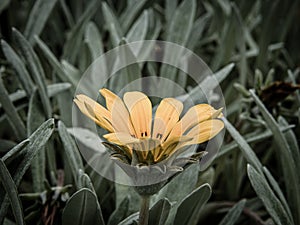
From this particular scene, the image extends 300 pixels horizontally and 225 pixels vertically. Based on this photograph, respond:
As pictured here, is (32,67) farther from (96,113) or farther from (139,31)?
(96,113)

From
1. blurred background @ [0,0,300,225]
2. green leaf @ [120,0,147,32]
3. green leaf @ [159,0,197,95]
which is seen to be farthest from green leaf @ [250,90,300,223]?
green leaf @ [120,0,147,32]

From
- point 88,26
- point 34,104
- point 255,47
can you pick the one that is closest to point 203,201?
point 34,104

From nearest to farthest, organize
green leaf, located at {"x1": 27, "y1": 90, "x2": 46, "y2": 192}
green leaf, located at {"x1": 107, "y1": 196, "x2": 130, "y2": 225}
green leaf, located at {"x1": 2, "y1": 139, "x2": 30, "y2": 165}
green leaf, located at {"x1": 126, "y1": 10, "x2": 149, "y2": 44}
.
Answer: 1. green leaf, located at {"x1": 2, "y1": 139, "x2": 30, "y2": 165}
2. green leaf, located at {"x1": 107, "y1": 196, "x2": 130, "y2": 225}
3. green leaf, located at {"x1": 27, "y1": 90, "x2": 46, "y2": 192}
4. green leaf, located at {"x1": 126, "y1": 10, "x2": 149, "y2": 44}

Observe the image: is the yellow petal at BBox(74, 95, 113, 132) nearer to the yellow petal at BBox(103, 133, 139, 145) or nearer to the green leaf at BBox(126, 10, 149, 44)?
the yellow petal at BBox(103, 133, 139, 145)

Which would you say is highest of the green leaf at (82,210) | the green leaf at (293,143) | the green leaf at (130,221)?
the green leaf at (82,210)

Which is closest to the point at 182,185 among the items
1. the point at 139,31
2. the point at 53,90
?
the point at 53,90

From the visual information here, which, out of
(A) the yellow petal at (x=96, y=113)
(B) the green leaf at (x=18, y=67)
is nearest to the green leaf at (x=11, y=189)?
(A) the yellow petal at (x=96, y=113)

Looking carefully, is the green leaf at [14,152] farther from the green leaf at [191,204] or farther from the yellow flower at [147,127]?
the green leaf at [191,204]

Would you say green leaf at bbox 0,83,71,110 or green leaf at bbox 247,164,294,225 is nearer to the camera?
green leaf at bbox 247,164,294,225
